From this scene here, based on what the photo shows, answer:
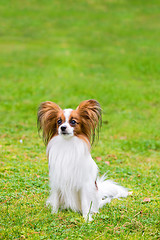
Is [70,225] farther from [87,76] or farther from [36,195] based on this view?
[87,76]

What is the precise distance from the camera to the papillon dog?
14.6 ft

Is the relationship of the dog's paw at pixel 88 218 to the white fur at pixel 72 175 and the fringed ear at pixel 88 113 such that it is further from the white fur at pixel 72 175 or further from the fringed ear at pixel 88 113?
the fringed ear at pixel 88 113

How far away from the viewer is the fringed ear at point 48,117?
4.51m

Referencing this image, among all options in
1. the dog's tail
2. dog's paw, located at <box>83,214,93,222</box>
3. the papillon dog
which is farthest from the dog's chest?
the dog's tail

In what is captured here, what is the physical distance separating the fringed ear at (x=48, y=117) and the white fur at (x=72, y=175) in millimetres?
117

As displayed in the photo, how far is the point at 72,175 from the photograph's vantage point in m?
4.46

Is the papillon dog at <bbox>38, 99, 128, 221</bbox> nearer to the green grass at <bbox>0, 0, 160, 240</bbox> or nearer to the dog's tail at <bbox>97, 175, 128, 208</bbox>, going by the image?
the green grass at <bbox>0, 0, 160, 240</bbox>

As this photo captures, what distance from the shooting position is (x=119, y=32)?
71.5 feet

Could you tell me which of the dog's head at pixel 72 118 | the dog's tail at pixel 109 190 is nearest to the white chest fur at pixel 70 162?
the dog's head at pixel 72 118

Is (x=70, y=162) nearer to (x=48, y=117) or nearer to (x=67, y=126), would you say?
(x=67, y=126)

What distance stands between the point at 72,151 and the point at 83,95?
305 inches

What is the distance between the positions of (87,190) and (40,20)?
2118cm

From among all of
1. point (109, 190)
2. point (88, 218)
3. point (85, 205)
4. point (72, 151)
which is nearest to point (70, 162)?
point (72, 151)

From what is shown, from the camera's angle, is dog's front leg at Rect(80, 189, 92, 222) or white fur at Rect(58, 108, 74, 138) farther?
dog's front leg at Rect(80, 189, 92, 222)
